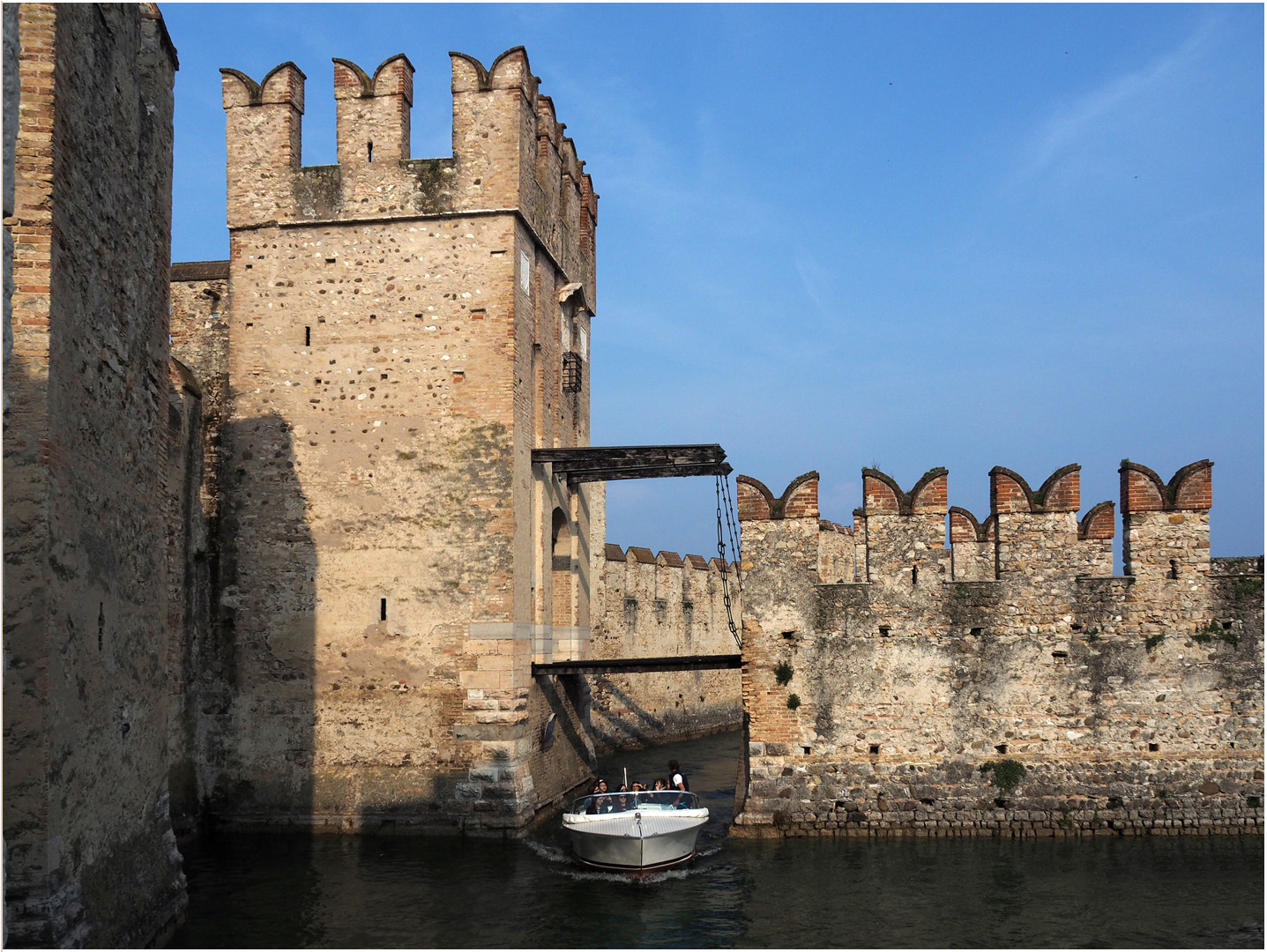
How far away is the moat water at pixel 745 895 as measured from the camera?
33.4 ft

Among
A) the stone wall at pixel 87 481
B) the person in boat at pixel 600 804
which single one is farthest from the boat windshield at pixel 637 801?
the stone wall at pixel 87 481

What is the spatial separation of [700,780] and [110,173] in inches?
569

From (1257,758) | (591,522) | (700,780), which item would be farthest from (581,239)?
(1257,758)

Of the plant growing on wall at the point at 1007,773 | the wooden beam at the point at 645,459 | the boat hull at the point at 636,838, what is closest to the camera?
the boat hull at the point at 636,838

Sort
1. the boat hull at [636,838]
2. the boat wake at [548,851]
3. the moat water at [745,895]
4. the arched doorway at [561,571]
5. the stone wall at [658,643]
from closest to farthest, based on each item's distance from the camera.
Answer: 1. the moat water at [745,895]
2. the boat hull at [636,838]
3. the boat wake at [548,851]
4. the arched doorway at [561,571]
5. the stone wall at [658,643]

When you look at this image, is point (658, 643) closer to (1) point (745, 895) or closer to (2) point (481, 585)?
(2) point (481, 585)

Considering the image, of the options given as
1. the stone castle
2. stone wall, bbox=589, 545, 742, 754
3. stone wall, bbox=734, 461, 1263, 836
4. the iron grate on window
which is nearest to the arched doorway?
→ the stone castle

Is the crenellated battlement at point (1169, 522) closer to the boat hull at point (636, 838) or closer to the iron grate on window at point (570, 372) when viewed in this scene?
the boat hull at point (636, 838)

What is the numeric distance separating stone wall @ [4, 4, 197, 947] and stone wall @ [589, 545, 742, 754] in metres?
12.5

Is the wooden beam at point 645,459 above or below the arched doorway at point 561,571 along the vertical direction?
above

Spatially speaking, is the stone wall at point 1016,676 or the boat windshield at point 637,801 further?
the stone wall at point 1016,676

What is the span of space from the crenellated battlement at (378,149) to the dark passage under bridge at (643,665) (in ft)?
22.4

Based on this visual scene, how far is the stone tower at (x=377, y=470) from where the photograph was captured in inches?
588

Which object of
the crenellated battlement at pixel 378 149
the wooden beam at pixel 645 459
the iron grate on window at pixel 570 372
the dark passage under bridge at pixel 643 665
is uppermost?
the crenellated battlement at pixel 378 149
